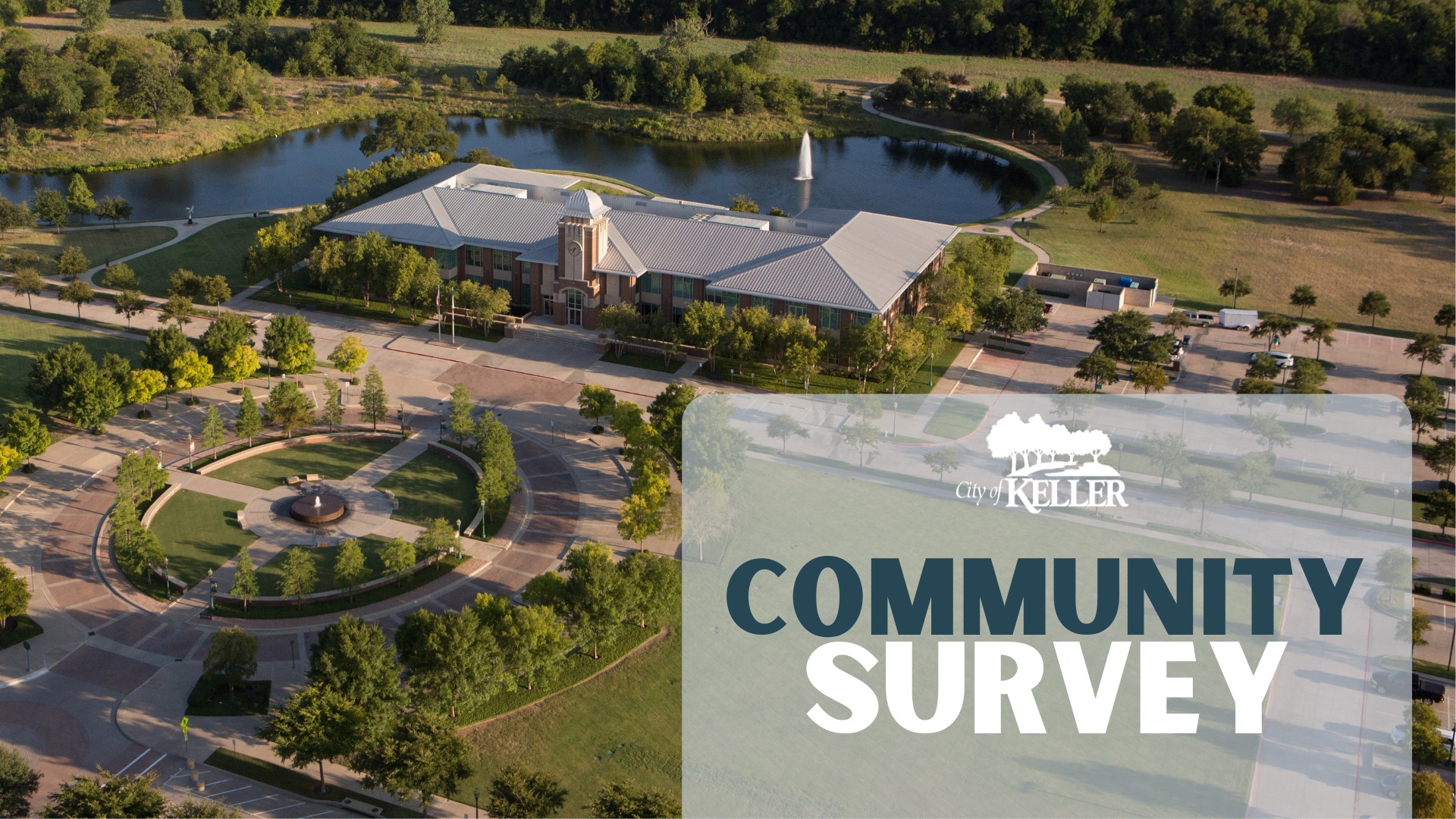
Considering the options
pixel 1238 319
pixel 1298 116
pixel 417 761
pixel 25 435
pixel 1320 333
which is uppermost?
pixel 1298 116

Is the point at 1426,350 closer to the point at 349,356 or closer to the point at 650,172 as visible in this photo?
the point at 349,356

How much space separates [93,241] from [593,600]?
69.8 m

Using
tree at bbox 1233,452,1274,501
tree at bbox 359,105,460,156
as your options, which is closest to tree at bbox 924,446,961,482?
tree at bbox 1233,452,1274,501

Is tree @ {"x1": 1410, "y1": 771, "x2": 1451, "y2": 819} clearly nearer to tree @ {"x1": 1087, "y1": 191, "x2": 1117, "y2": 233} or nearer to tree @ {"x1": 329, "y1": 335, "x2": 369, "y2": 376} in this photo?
tree @ {"x1": 329, "y1": 335, "x2": 369, "y2": 376}

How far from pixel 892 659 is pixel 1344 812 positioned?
1721 cm

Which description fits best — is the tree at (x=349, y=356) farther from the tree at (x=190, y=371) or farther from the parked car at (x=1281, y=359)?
the parked car at (x=1281, y=359)

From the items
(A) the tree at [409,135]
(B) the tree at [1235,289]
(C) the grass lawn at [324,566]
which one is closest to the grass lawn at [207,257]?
(A) the tree at [409,135]

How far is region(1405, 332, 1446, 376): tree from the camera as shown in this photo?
84.3 metres

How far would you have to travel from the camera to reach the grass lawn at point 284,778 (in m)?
47.3

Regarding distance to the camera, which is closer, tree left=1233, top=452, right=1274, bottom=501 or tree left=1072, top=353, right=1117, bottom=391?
tree left=1233, top=452, right=1274, bottom=501

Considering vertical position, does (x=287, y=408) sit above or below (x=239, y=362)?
below

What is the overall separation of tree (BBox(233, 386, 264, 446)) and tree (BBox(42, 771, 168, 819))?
2818 cm

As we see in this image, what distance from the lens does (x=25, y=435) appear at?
219 ft

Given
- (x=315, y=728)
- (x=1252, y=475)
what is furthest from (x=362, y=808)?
(x=1252, y=475)
